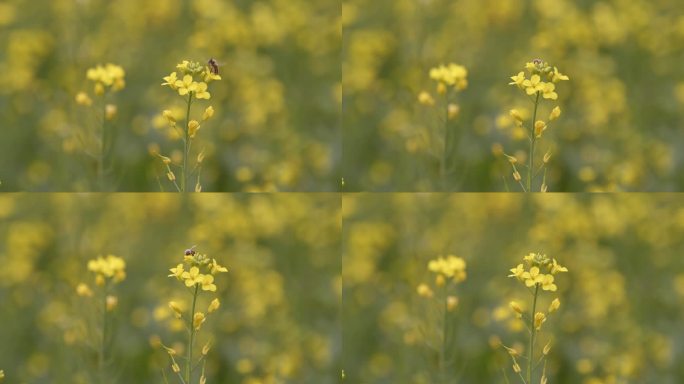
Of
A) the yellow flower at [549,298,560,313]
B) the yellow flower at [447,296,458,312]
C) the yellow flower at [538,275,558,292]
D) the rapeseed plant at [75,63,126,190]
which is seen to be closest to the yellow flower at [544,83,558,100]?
the yellow flower at [538,275,558,292]

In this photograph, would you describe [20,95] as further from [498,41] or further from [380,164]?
[498,41]

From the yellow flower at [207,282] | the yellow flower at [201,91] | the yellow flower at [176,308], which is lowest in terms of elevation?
the yellow flower at [176,308]

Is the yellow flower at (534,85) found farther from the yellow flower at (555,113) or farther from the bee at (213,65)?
the bee at (213,65)

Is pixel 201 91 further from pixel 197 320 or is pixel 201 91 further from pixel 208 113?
pixel 197 320

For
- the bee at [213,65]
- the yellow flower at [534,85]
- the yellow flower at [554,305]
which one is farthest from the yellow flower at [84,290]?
the yellow flower at [534,85]

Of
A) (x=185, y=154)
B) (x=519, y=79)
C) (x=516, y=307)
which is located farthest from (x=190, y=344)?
(x=519, y=79)

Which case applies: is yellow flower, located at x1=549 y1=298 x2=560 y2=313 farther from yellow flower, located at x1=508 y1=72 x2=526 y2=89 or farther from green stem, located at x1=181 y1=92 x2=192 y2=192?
green stem, located at x1=181 y1=92 x2=192 y2=192

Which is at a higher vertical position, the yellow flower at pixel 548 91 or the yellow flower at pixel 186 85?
the yellow flower at pixel 548 91
